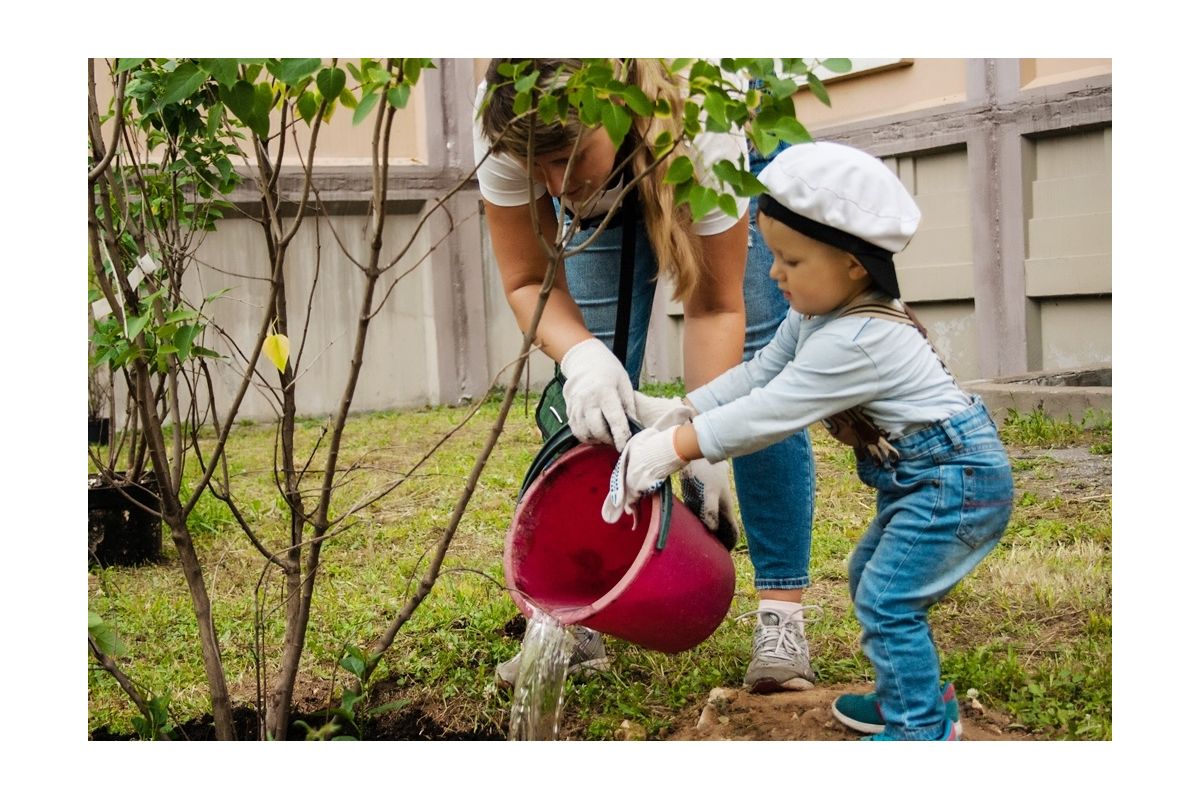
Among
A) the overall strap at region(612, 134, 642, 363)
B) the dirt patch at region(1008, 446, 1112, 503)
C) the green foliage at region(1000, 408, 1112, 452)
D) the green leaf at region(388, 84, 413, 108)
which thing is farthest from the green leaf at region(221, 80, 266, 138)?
the green foliage at region(1000, 408, 1112, 452)

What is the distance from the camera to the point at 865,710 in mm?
1821

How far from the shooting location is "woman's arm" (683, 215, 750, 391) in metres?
1.95

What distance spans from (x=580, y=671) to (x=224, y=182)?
3.67 ft

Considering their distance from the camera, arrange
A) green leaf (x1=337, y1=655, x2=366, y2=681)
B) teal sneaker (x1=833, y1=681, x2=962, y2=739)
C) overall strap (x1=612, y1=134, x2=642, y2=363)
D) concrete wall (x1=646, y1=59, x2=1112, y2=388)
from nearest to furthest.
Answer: teal sneaker (x1=833, y1=681, x2=962, y2=739) < green leaf (x1=337, y1=655, x2=366, y2=681) < overall strap (x1=612, y1=134, x2=642, y2=363) < concrete wall (x1=646, y1=59, x2=1112, y2=388)

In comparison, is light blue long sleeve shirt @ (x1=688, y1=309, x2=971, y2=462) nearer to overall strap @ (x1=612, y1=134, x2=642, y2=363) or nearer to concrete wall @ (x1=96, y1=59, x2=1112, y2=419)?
→ overall strap @ (x1=612, y1=134, x2=642, y2=363)

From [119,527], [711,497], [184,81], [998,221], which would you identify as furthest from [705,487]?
[998,221]

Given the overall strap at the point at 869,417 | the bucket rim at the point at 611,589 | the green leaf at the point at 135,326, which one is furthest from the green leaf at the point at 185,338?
the overall strap at the point at 869,417

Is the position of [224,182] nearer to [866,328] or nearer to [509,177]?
[509,177]

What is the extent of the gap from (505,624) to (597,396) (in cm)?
80

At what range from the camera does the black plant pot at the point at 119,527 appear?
9.70ft

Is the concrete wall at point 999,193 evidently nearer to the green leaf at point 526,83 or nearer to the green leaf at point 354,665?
the green leaf at point 526,83

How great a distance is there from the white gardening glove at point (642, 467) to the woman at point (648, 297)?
7 centimetres

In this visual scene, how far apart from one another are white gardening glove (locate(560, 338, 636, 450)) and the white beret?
380mm

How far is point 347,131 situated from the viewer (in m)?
5.48
